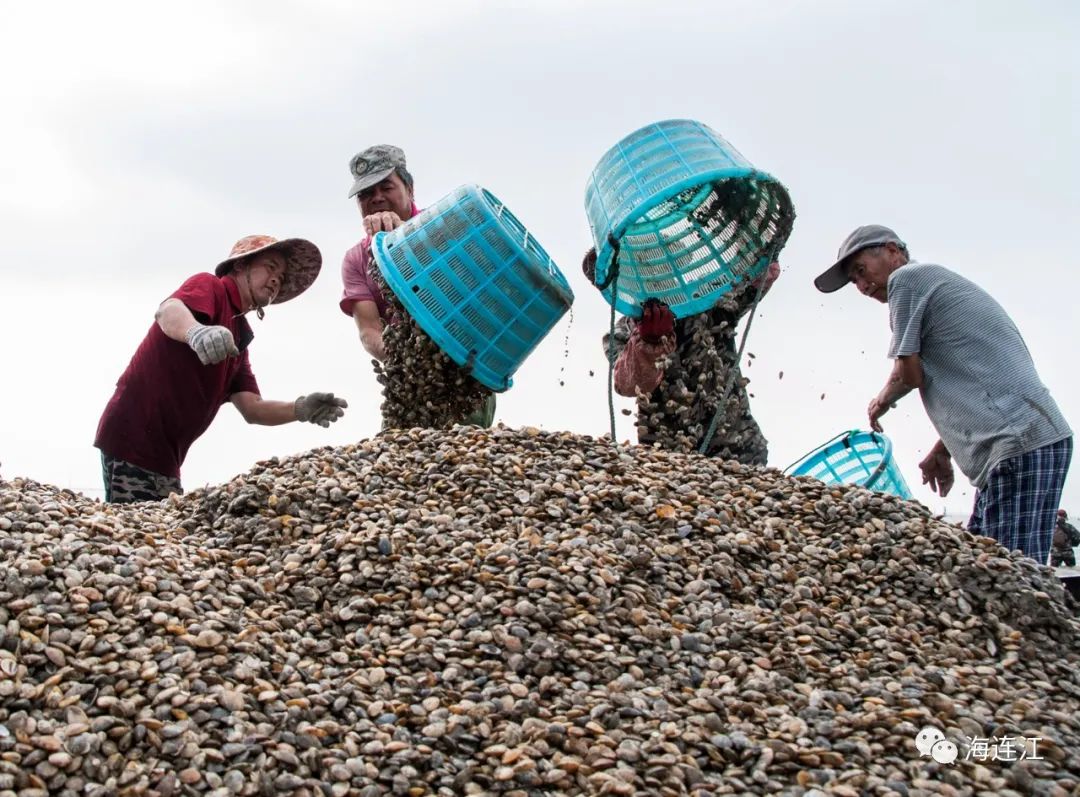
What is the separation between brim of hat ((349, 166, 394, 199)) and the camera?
504 cm

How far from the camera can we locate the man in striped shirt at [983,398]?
13.6ft

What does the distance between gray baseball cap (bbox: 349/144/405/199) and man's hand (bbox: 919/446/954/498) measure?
2.81 meters

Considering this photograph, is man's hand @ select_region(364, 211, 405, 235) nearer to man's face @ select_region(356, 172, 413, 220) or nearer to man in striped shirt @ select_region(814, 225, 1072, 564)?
man's face @ select_region(356, 172, 413, 220)

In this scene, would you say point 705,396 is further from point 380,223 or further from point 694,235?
point 380,223

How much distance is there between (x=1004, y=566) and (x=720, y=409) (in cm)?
145

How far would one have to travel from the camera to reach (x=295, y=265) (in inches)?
193

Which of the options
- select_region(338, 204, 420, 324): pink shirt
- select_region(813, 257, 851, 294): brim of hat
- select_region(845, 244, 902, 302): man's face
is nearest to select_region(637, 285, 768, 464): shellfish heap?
select_region(813, 257, 851, 294): brim of hat

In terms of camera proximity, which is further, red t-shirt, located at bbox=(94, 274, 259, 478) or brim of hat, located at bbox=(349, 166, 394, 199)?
brim of hat, located at bbox=(349, 166, 394, 199)

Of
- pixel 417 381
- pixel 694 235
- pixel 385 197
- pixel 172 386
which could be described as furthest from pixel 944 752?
pixel 385 197

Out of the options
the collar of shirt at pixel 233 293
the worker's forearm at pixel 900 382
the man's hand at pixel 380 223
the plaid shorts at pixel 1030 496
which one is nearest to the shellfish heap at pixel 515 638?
the plaid shorts at pixel 1030 496

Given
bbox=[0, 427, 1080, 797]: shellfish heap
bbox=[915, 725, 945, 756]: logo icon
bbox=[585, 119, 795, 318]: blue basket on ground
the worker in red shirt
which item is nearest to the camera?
bbox=[0, 427, 1080, 797]: shellfish heap

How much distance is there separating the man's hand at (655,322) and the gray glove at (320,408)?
4.89 ft

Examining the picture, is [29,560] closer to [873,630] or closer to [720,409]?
[873,630]

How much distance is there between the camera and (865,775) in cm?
240
